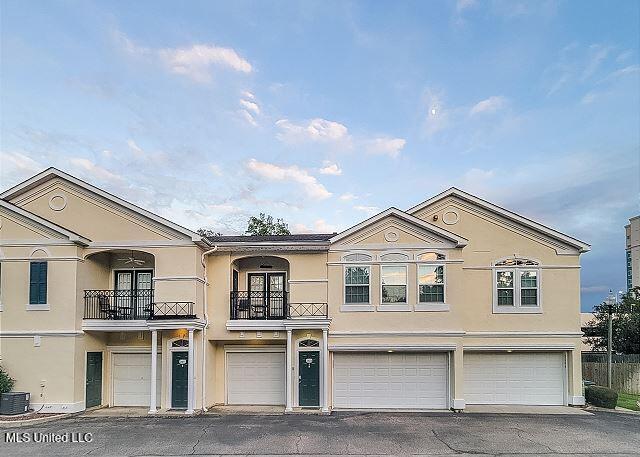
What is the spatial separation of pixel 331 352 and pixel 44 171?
11.3m

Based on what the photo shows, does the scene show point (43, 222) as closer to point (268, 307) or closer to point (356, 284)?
point (268, 307)

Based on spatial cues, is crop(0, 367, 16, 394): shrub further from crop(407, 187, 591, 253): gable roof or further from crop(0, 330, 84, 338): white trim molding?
crop(407, 187, 591, 253): gable roof

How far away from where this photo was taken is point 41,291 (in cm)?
1745

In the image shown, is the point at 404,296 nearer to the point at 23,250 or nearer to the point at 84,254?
the point at 84,254

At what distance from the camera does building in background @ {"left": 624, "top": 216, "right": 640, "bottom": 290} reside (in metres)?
48.8

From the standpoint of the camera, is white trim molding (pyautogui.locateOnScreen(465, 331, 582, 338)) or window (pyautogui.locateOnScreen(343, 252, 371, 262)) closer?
window (pyautogui.locateOnScreen(343, 252, 371, 262))

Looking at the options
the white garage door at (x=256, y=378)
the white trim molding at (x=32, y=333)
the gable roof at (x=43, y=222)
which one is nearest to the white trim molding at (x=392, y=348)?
the white garage door at (x=256, y=378)

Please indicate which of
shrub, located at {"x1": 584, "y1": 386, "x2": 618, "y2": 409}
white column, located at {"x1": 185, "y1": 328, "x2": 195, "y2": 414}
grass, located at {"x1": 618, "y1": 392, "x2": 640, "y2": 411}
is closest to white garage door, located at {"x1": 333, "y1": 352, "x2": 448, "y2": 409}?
white column, located at {"x1": 185, "y1": 328, "x2": 195, "y2": 414}

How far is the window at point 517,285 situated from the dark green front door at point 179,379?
35.4 feet

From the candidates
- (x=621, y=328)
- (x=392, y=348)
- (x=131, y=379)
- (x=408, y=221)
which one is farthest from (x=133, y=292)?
(x=621, y=328)

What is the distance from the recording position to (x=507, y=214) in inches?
779

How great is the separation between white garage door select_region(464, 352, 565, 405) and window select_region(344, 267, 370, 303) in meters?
4.51

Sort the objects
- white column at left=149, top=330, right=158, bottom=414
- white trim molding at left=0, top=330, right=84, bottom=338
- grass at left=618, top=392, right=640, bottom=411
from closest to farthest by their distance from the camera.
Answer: white trim molding at left=0, top=330, right=84, bottom=338, white column at left=149, top=330, right=158, bottom=414, grass at left=618, top=392, right=640, bottom=411

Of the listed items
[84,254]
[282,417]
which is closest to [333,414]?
[282,417]
